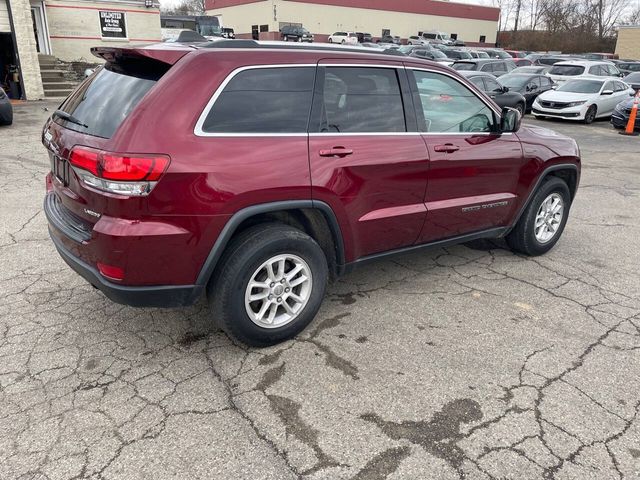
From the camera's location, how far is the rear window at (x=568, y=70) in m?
20.2

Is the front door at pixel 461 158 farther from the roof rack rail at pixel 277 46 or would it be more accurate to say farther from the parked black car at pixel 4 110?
the parked black car at pixel 4 110

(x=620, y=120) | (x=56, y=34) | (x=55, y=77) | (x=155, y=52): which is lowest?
(x=620, y=120)

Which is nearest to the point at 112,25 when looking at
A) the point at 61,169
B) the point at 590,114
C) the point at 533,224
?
the point at 590,114

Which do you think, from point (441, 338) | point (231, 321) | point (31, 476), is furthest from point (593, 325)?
point (31, 476)

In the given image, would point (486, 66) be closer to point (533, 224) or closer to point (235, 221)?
point (533, 224)

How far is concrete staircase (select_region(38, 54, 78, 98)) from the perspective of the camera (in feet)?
56.1

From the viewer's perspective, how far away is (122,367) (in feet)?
10.2

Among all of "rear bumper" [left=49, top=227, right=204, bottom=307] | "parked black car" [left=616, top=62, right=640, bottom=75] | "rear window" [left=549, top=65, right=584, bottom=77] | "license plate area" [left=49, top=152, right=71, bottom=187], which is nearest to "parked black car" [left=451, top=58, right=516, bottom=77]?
"rear window" [left=549, top=65, right=584, bottom=77]

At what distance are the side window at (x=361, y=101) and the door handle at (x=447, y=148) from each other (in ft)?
1.05

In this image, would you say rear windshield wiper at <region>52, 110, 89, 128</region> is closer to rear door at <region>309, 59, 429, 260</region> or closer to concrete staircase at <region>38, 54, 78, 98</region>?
rear door at <region>309, 59, 429, 260</region>

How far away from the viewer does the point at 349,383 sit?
9.91ft

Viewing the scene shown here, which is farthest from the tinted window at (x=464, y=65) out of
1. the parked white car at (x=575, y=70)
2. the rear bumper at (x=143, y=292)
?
the rear bumper at (x=143, y=292)

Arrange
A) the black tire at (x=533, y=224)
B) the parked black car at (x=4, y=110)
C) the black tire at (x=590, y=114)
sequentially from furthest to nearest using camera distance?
the black tire at (x=590, y=114) < the parked black car at (x=4, y=110) < the black tire at (x=533, y=224)

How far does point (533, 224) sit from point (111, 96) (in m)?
3.78
